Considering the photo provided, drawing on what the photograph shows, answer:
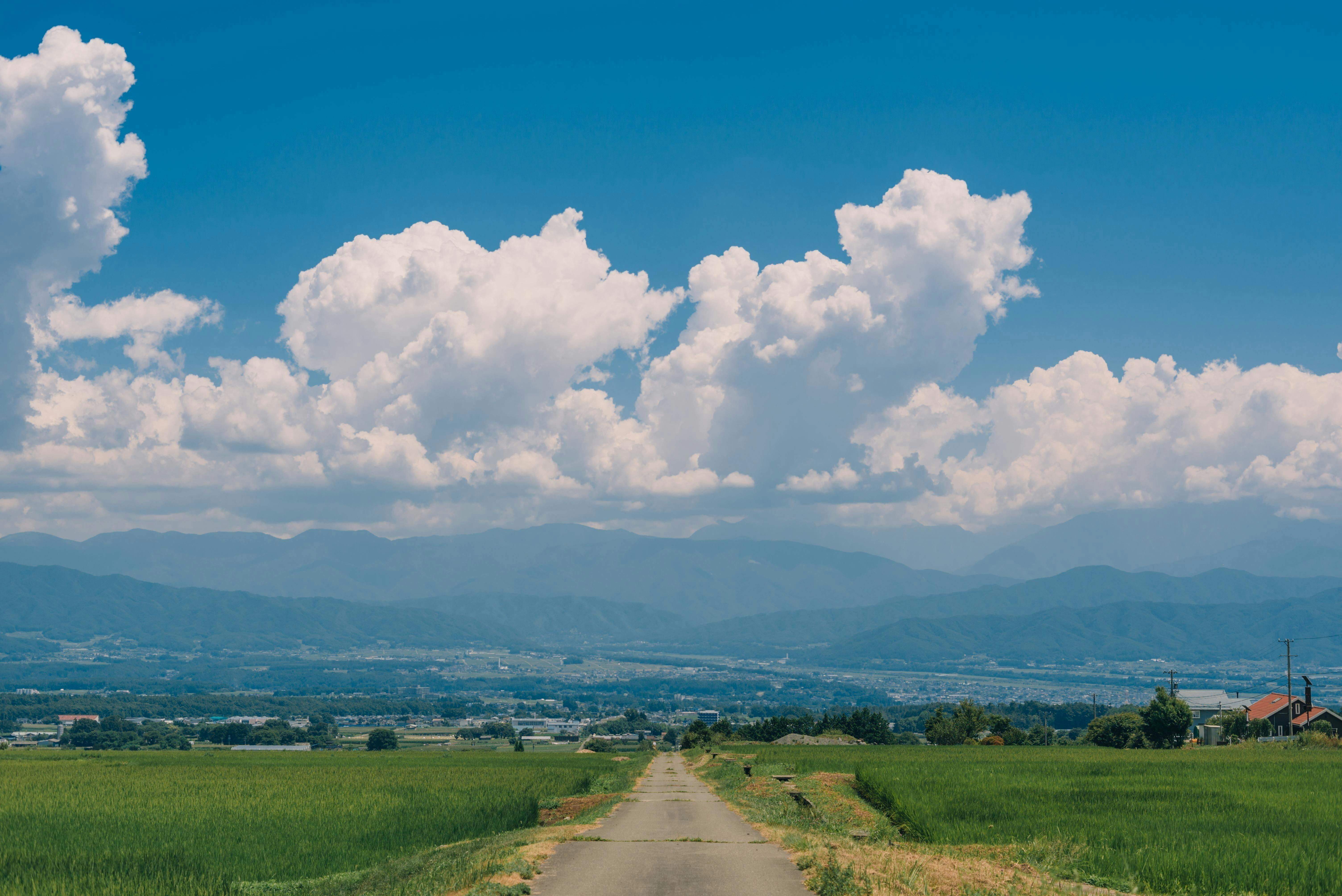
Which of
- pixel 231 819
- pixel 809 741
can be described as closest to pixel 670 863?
pixel 231 819

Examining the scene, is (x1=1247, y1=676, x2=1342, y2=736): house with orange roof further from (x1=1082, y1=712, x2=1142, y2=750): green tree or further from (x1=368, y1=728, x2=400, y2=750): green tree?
(x1=368, y1=728, x2=400, y2=750): green tree

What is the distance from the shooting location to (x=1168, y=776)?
39062 millimetres

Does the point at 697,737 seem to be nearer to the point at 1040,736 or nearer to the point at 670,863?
the point at 1040,736

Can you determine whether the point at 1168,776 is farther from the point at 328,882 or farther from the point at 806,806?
the point at 328,882

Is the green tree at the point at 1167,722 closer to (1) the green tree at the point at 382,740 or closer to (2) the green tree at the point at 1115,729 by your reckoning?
(2) the green tree at the point at 1115,729

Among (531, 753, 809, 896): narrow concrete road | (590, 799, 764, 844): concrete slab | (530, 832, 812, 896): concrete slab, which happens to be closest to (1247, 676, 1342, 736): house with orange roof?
(590, 799, 764, 844): concrete slab

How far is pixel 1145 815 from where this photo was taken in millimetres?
27344

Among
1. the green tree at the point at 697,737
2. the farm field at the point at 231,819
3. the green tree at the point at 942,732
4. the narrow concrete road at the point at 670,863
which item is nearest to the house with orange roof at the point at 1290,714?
the green tree at the point at 942,732

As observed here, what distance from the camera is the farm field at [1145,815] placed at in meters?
19.2

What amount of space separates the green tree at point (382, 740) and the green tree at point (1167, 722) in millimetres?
98451

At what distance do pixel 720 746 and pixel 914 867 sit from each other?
8374 cm

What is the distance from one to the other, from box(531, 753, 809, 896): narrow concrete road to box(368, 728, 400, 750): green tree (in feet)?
399

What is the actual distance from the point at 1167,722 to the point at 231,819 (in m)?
86.3

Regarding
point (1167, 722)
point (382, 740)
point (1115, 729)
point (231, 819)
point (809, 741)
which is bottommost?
point (382, 740)
